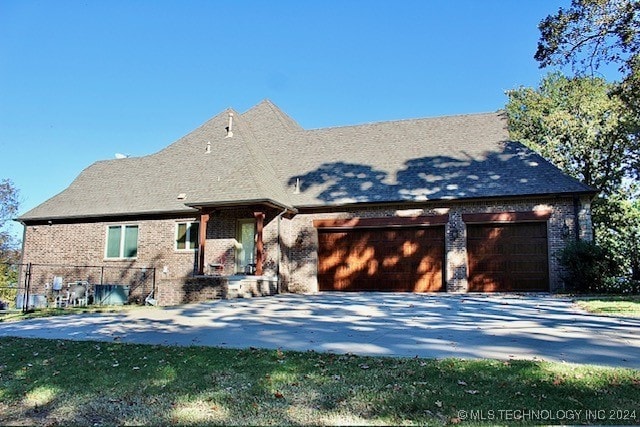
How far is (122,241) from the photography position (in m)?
19.0

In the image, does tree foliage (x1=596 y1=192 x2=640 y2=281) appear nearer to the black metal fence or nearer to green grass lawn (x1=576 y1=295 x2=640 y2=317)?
green grass lawn (x1=576 y1=295 x2=640 y2=317)

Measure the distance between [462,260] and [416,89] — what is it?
12.5 metres

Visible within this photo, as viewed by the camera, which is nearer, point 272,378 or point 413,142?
point 272,378

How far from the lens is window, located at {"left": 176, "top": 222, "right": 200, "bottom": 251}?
1778 centimetres

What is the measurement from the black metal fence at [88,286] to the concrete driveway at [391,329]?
24.8ft

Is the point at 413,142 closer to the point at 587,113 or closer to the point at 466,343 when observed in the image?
the point at 587,113

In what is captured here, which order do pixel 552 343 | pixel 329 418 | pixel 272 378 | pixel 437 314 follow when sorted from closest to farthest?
1. pixel 329 418
2. pixel 272 378
3. pixel 552 343
4. pixel 437 314

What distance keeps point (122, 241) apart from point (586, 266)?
1698 centimetres

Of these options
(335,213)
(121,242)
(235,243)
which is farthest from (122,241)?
(335,213)

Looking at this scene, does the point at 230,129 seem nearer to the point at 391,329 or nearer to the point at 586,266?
the point at 586,266

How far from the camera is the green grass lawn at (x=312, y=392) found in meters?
3.58

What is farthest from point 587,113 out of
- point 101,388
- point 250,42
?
point 101,388

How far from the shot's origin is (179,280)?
601 inches

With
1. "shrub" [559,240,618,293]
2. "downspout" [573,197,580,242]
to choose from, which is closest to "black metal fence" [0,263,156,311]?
"shrub" [559,240,618,293]
